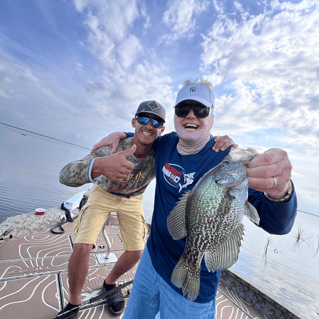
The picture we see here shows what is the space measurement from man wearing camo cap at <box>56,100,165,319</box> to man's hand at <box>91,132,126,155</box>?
0.07 meters

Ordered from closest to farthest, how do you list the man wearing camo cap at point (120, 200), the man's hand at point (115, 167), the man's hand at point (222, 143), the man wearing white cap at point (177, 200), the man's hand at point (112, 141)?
Answer: 1. the man wearing white cap at point (177, 200)
2. the man's hand at point (115, 167)
3. the man's hand at point (222, 143)
4. the man wearing camo cap at point (120, 200)
5. the man's hand at point (112, 141)

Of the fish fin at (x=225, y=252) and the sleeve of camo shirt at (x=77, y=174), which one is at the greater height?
the sleeve of camo shirt at (x=77, y=174)

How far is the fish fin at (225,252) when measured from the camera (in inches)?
53.1

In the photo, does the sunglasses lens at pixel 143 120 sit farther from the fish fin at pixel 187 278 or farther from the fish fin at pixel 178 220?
the fish fin at pixel 187 278

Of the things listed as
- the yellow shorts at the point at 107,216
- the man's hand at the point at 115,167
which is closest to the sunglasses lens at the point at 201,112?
the man's hand at the point at 115,167

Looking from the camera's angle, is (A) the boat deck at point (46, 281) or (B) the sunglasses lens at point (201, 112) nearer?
(B) the sunglasses lens at point (201, 112)

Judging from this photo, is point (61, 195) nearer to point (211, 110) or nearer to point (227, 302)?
point (227, 302)

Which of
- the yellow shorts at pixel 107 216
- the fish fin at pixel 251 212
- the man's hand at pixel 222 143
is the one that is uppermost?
the man's hand at pixel 222 143

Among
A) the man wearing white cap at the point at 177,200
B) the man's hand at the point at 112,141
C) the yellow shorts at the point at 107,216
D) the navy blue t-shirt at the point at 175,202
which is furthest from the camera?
the yellow shorts at the point at 107,216

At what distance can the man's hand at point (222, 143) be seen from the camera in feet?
6.04

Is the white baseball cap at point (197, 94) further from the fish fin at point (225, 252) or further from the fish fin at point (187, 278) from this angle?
the fish fin at point (187, 278)

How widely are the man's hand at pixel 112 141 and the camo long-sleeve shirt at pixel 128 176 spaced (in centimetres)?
6

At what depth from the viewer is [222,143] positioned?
188cm

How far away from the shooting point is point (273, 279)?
28.2 feet
